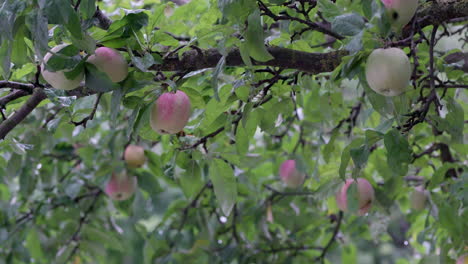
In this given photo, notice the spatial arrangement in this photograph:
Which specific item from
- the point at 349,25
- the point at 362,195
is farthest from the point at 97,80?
the point at 362,195

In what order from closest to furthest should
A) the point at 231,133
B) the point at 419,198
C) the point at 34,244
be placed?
the point at 231,133 < the point at 419,198 < the point at 34,244

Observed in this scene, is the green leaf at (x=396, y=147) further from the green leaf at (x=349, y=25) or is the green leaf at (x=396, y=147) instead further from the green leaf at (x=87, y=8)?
the green leaf at (x=87, y=8)

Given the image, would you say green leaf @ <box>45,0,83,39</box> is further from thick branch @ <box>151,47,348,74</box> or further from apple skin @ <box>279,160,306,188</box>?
apple skin @ <box>279,160,306,188</box>

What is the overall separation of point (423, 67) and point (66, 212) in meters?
1.21

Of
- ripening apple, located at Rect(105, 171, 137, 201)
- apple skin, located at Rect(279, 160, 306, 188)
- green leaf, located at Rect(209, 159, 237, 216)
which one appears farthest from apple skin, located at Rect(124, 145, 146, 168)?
green leaf, located at Rect(209, 159, 237, 216)

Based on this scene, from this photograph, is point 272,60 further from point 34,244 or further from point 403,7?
point 34,244

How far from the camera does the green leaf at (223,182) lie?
1101mm

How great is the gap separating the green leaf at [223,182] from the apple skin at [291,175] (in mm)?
581

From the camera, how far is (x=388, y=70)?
0.78 meters

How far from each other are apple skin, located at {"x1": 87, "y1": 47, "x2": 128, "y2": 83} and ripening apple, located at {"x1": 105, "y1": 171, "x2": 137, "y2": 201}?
0.87 metres

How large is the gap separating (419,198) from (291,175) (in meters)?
0.37

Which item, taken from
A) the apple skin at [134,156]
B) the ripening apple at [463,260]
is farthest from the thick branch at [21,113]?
the ripening apple at [463,260]

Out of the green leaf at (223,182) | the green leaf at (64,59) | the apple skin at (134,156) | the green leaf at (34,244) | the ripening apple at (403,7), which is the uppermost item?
the ripening apple at (403,7)

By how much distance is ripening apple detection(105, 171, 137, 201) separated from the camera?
1662mm
